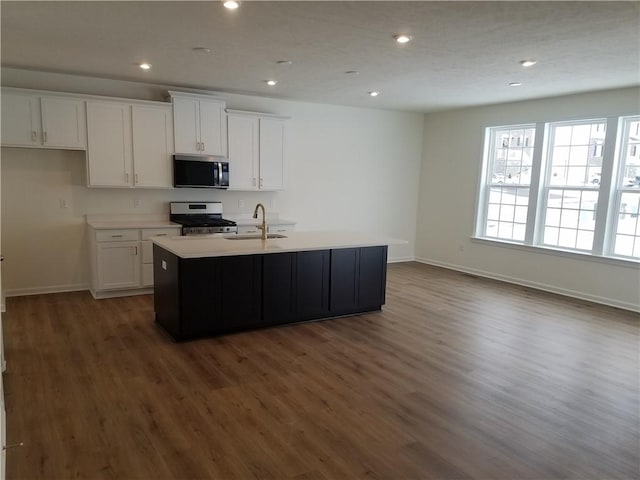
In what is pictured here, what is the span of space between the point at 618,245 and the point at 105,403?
584 cm

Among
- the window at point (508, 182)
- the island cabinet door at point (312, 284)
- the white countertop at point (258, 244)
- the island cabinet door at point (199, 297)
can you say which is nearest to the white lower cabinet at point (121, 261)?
the white countertop at point (258, 244)

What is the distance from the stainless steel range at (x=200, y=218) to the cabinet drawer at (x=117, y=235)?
22.9 inches

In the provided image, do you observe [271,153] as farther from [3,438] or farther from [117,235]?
[3,438]

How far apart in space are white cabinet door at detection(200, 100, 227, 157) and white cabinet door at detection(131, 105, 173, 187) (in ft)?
1.35

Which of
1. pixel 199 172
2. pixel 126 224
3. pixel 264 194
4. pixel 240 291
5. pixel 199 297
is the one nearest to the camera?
pixel 199 297

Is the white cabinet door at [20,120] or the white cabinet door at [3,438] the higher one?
the white cabinet door at [20,120]

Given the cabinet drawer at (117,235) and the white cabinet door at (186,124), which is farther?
the white cabinet door at (186,124)

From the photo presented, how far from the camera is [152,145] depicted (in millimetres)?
5555

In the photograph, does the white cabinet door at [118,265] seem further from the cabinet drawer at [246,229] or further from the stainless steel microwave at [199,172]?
the cabinet drawer at [246,229]

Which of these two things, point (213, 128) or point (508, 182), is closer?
point (213, 128)

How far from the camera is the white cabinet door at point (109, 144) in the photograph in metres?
5.21

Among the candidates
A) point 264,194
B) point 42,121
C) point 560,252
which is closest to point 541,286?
point 560,252

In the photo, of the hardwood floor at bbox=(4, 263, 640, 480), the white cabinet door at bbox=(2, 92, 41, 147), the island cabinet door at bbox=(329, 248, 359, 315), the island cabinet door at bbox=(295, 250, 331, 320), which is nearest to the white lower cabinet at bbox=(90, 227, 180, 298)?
the hardwood floor at bbox=(4, 263, 640, 480)

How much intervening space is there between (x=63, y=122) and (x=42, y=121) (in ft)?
0.66
